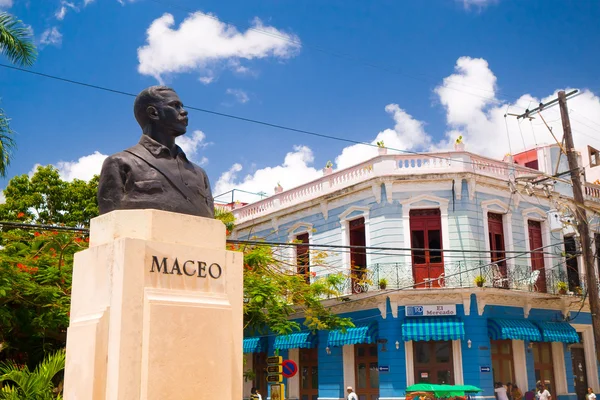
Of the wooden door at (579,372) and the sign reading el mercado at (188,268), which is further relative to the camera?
the wooden door at (579,372)

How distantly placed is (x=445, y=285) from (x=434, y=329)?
158 cm

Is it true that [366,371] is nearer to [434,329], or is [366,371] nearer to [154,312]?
[434,329]

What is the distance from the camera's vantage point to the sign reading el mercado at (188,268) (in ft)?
20.6

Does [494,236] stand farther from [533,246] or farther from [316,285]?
[316,285]

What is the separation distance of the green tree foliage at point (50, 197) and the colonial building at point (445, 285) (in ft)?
27.4

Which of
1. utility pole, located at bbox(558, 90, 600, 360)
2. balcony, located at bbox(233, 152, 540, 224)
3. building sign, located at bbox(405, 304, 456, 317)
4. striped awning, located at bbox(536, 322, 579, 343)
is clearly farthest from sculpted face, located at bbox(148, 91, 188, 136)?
striped awning, located at bbox(536, 322, 579, 343)

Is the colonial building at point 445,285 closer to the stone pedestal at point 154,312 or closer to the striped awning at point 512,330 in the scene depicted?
the striped awning at point 512,330

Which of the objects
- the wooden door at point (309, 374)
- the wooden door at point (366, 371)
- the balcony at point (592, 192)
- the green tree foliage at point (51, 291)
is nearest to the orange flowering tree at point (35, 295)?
the green tree foliage at point (51, 291)

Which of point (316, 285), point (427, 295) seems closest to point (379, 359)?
point (427, 295)

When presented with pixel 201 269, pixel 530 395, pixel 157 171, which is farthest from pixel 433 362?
pixel 157 171

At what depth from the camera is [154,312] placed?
20.0ft

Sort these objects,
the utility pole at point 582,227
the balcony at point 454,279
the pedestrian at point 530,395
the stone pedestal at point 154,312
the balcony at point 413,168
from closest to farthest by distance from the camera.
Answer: the stone pedestal at point 154,312 → the utility pole at point 582,227 → the pedestrian at point 530,395 → the balcony at point 454,279 → the balcony at point 413,168

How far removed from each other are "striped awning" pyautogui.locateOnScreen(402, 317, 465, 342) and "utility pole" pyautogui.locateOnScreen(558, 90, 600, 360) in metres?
4.50

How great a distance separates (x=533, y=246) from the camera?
2664cm
